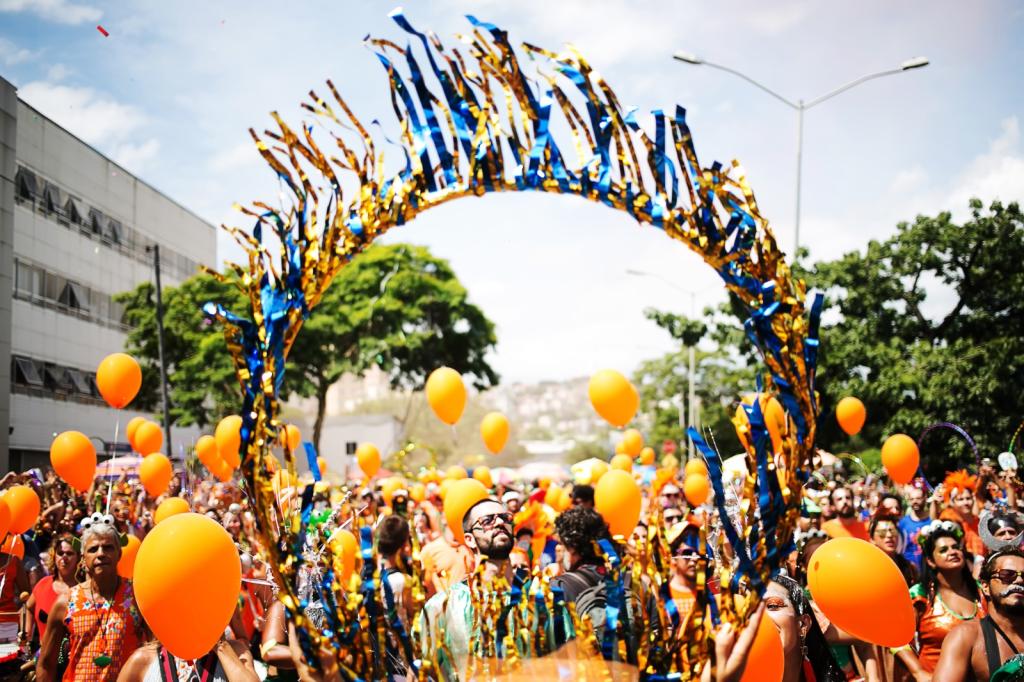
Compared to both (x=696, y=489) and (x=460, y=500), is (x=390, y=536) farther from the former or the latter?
(x=696, y=489)

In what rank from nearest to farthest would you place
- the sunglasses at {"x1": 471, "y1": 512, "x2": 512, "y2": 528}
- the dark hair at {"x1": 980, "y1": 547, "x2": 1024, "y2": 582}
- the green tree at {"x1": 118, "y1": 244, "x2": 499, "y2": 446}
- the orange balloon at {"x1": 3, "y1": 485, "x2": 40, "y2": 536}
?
the dark hair at {"x1": 980, "y1": 547, "x2": 1024, "y2": 582}
the sunglasses at {"x1": 471, "y1": 512, "x2": 512, "y2": 528}
the orange balloon at {"x1": 3, "y1": 485, "x2": 40, "y2": 536}
the green tree at {"x1": 118, "y1": 244, "x2": 499, "y2": 446}

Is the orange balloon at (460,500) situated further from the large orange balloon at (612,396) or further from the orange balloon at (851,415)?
the orange balloon at (851,415)

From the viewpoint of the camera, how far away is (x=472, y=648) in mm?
3332

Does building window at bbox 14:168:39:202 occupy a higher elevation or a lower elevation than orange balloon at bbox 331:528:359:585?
higher

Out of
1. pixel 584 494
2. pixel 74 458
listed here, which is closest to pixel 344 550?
pixel 584 494

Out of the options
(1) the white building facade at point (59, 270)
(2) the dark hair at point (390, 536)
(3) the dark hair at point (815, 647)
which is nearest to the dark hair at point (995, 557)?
(3) the dark hair at point (815, 647)

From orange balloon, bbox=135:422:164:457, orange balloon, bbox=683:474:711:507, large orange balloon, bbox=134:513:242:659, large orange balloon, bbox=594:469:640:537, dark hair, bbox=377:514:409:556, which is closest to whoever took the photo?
large orange balloon, bbox=134:513:242:659

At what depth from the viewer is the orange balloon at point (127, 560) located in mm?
5220

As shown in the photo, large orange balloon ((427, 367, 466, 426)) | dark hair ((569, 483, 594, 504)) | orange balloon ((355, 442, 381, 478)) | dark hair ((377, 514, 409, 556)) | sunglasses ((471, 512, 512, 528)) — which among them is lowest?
dark hair ((377, 514, 409, 556))

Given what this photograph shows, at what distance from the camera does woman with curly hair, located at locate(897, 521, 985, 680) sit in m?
5.04

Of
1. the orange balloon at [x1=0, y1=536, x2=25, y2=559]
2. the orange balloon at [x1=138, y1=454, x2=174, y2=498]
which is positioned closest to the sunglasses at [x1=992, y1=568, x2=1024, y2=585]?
the orange balloon at [x1=0, y1=536, x2=25, y2=559]

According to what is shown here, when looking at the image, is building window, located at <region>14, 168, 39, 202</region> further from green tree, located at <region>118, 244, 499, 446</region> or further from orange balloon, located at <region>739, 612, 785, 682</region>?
orange balloon, located at <region>739, 612, 785, 682</region>

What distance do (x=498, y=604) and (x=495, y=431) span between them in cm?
702

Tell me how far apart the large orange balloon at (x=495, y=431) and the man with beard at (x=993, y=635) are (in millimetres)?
6526
